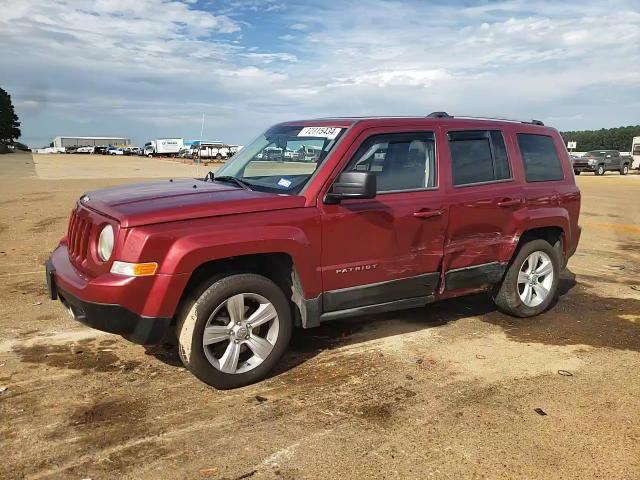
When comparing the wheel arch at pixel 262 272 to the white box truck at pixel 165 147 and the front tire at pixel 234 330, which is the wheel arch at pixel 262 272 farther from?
the white box truck at pixel 165 147

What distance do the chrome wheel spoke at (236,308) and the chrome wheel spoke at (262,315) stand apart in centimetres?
8

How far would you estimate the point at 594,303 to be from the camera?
623 cm

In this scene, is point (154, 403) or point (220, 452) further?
point (154, 403)

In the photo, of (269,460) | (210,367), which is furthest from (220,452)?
(210,367)

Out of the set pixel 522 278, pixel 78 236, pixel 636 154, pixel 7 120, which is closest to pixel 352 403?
pixel 78 236

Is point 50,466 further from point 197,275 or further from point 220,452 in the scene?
point 197,275

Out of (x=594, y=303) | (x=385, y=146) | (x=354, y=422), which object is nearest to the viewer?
(x=354, y=422)

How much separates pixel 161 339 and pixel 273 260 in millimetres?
926

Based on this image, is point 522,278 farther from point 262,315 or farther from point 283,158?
point 262,315

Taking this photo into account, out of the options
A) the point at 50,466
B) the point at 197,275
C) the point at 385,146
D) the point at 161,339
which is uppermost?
the point at 385,146

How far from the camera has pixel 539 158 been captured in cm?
562

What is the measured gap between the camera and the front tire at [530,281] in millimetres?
5406

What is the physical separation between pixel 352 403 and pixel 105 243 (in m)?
1.90

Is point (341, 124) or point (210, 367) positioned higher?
point (341, 124)
